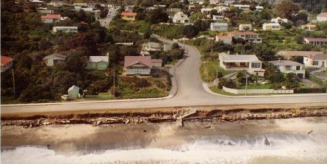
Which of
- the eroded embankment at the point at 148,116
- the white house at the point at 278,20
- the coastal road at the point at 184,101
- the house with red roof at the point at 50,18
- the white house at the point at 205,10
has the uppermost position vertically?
the white house at the point at 205,10

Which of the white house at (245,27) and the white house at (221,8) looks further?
the white house at (221,8)

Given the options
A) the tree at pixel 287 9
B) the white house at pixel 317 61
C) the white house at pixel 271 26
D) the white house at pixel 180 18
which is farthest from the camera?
the tree at pixel 287 9

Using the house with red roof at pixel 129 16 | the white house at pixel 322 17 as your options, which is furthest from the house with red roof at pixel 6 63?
the white house at pixel 322 17

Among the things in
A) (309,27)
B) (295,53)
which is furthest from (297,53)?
(309,27)

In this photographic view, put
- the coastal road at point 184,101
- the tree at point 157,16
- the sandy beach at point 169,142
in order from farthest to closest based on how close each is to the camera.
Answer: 1. the tree at point 157,16
2. the coastal road at point 184,101
3. the sandy beach at point 169,142

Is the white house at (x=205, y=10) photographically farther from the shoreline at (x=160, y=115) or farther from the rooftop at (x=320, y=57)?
the shoreline at (x=160, y=115)

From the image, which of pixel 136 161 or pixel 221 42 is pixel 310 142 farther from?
pixel 221 42

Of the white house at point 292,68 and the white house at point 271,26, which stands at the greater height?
the white house at point 271,26
